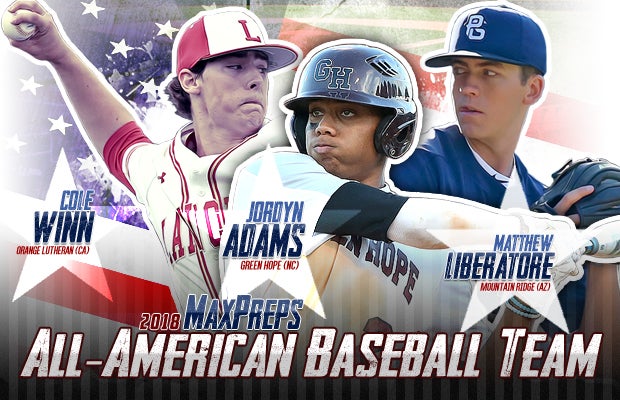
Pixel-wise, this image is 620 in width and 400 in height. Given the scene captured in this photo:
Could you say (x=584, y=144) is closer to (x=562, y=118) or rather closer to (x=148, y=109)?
(x=562, y=118)

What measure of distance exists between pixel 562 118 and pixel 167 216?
8.26 ft

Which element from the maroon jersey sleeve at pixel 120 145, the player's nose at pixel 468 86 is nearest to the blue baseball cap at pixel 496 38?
the player's nose at pixel 468 86

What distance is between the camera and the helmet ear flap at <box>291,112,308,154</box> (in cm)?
594

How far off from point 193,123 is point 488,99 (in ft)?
5.98

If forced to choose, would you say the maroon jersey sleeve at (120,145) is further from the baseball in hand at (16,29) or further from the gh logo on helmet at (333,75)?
the gh logo on helmet at (333,75)

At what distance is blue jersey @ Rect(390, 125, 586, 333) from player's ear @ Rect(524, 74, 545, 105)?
14.5 inches

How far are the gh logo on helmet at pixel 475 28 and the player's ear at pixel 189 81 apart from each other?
1689mm

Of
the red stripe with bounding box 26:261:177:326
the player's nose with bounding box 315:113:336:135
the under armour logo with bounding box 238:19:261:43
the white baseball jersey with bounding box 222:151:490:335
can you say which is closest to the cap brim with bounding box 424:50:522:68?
the player's nose with bounding box 315:113:336:135

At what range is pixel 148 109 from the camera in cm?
602

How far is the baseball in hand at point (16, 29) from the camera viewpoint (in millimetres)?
5996

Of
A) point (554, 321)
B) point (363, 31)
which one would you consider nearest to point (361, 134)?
point (363, 31)

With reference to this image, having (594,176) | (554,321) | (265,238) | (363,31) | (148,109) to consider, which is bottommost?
(554,321)

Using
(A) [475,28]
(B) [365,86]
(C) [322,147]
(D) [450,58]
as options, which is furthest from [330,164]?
(A) [475,28]

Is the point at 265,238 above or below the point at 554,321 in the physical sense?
above
